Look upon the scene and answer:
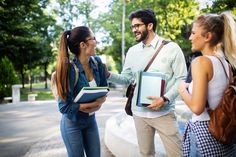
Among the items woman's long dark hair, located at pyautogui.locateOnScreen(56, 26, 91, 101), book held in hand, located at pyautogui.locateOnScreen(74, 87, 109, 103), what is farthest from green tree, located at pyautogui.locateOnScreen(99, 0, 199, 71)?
book held in hand, located at pyautogui.locateOnScreen(74, 87, 109, 103)

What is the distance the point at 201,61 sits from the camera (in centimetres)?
256

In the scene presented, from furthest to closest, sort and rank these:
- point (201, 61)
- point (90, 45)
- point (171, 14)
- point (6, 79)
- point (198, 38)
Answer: point (171, 14) < point (6, 79) < point (90, 45) < point (198, 38) < point (201, 61)

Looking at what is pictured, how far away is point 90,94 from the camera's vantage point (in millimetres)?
3381

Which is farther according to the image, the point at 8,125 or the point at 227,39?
the point at 8,125

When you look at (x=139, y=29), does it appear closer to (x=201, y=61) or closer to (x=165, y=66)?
(x=165, y=66)

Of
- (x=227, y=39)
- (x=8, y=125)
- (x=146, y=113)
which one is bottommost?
(x=8, y=125)

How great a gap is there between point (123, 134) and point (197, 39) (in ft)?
12.5

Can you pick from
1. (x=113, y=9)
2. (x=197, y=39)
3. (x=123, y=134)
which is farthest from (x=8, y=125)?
(x=113, y=9)

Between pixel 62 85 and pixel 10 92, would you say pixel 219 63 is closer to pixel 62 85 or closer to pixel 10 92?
pixel 62 85

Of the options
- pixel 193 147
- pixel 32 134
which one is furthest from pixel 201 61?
pixel 32 134

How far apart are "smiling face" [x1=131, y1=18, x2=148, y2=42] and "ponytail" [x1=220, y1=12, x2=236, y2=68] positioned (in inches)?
49.6

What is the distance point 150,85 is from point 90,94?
668 mm

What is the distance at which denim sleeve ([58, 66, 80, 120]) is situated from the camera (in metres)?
→ 3.40

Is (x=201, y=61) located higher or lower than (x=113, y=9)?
lower
